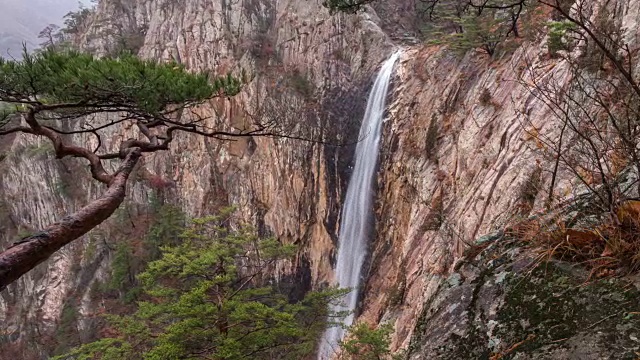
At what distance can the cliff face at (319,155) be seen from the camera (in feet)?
29.4

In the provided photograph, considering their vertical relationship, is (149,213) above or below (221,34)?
below

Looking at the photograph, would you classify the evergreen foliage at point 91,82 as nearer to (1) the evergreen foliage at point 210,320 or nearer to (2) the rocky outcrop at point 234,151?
(1) the evergreen foliage at point 210,320

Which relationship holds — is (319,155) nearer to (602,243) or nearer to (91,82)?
(91,82)

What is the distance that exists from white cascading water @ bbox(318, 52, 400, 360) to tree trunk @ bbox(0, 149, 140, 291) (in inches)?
503

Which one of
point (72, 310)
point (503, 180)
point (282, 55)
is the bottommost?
point (72, 310)

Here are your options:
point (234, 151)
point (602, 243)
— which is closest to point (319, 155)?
point (234, 151)

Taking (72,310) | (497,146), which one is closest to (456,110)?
(497,146)

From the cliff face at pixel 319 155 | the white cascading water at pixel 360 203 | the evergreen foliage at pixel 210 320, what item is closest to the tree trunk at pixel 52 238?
the cliff face at pixel 319 155

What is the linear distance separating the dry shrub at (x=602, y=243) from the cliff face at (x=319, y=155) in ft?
2.59

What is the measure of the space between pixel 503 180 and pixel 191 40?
78.3 ft

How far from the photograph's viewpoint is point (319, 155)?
19.8 m

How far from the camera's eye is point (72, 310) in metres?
25.7

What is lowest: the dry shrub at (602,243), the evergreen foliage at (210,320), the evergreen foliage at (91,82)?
the evergreen foliage at (210,320)

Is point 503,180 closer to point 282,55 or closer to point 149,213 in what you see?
point 282,55
